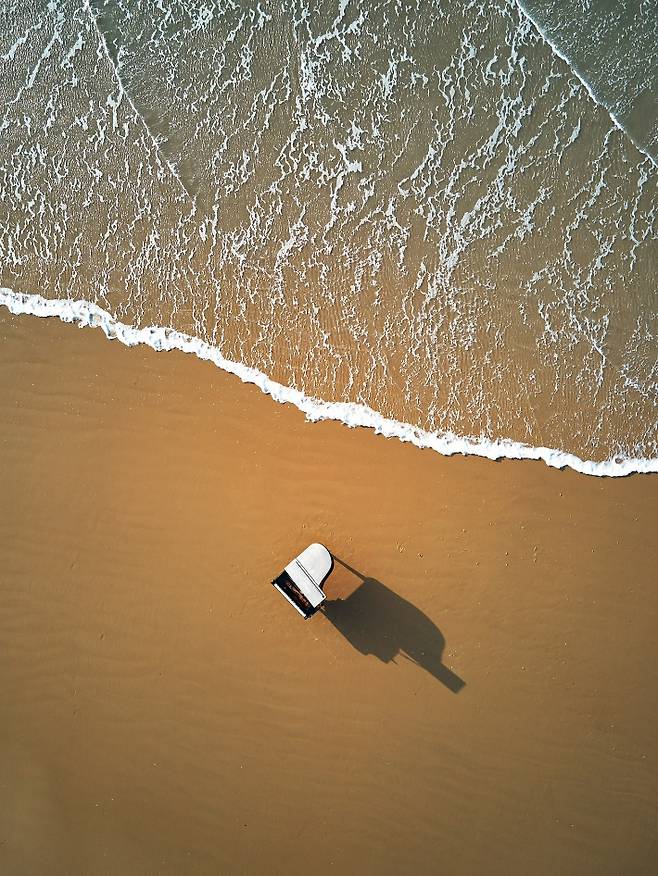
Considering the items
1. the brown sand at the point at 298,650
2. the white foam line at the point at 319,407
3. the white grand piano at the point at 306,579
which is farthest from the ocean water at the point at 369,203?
the white grand piano at the point at 306,579

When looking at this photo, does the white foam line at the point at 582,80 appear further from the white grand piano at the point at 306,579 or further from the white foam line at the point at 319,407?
the white grand piano at the point at 306,579

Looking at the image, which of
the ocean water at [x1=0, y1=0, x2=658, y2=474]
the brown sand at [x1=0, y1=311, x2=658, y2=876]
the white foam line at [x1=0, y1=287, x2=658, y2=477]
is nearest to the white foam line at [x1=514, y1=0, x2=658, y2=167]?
A: the ocean water at [x1=0, y1=0, x2=658, y2=474]

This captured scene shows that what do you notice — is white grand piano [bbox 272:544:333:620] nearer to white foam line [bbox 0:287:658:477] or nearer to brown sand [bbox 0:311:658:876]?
brown sand [bbox 0:311:658:876]

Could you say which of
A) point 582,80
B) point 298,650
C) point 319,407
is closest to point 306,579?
point 298,650

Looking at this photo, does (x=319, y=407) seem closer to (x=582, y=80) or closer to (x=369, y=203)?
(x=369, y=203)

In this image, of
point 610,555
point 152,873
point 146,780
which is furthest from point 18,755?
point 610,555

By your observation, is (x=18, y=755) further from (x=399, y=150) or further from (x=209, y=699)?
(x=399, y=150)
